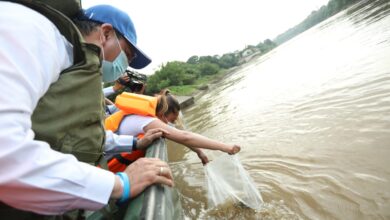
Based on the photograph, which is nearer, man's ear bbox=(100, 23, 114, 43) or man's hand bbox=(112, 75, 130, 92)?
man's ear bbox=(100, 23, 114, 43)

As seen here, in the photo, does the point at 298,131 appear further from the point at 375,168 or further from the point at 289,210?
the point at 289,210

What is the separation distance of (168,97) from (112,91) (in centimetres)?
213

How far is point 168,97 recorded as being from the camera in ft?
10.5

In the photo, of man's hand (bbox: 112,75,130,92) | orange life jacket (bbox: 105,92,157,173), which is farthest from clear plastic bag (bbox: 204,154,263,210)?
man's hand (bbox: 112,75,130,92)

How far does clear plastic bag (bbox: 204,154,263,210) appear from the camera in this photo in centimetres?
241

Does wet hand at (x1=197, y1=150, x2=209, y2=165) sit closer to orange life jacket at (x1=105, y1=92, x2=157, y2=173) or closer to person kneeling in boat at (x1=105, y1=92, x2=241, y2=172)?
person kneeling in boat at (x1=105, y1=92, x2=241, y2=172)

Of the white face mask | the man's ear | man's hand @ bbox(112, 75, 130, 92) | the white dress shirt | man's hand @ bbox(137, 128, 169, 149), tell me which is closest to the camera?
the white dress shirt

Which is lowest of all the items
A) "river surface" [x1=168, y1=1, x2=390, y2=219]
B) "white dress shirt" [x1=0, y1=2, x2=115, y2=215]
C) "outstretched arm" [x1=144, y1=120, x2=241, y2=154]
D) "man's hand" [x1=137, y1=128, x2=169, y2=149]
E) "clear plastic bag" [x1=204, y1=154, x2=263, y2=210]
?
"river surface" [x1=168, y1=1, x2=390, y2=219]

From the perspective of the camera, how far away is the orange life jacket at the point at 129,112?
250cm

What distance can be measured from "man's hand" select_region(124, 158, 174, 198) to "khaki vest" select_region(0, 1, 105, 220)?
0.24 metres

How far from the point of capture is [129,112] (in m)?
2.71

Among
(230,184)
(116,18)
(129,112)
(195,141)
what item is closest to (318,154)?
(230,184)

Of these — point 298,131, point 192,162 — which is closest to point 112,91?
point 192,162

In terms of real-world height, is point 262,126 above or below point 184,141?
below
